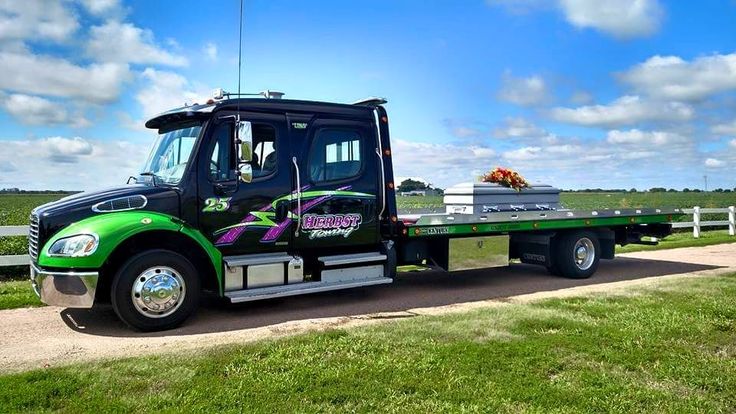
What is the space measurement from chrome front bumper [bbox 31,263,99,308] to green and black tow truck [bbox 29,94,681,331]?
0.04 feet

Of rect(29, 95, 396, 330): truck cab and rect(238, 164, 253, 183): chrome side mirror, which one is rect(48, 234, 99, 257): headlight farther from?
rect(238, 164, 253, 183): chrome side mirror

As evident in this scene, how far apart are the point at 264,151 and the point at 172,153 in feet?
3.86

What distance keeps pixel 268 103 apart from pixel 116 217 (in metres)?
2.40

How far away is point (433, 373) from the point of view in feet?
16.9

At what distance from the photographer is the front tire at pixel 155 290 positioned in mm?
6684

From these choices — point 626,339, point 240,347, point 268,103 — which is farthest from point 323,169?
point 626,339

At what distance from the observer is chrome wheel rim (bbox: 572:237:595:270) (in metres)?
11.1

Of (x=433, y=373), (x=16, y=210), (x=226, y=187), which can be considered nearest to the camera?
(x=433, y=373)

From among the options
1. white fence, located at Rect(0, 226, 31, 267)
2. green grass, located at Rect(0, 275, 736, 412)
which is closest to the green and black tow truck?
green grass, located at Rect(0, 275, 736, 412)

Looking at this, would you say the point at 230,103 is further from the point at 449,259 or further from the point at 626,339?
the point at 626,339

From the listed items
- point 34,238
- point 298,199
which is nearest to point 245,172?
point 298,199

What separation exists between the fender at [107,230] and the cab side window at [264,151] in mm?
1240

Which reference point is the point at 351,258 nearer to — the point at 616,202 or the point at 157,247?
the point at 157,247

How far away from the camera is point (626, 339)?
6.31 m
